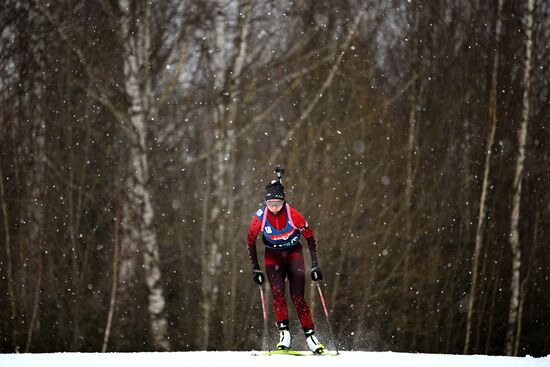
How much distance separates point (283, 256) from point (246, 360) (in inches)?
37.3

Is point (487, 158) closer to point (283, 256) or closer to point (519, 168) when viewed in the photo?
point (519, 168)

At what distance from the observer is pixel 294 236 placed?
621 centimetres

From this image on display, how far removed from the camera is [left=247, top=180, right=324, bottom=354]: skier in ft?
20.0

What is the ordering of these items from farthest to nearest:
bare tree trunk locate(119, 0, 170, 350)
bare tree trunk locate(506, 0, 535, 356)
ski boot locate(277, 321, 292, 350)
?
bare tree trunk locate(506, 0, 535, 356)
bare tree trunk locate(119, 0, 170, 350)
ski boot locate(277, 321, 292, 350)

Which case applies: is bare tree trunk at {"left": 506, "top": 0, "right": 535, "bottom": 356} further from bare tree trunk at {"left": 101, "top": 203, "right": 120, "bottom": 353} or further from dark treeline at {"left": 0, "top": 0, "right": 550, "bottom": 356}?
bare tree trunk at {"left": 101, "top": 203, "right": 120, "bottom": 353}

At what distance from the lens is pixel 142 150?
434 inches

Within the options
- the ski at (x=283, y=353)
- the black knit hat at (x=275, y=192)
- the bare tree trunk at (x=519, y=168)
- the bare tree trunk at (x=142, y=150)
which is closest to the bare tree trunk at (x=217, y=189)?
the bare tree trunk at (x=142, y=150)

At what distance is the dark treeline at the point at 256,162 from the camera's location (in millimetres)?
11750

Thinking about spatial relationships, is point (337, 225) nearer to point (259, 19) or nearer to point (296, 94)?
point (296, 94)

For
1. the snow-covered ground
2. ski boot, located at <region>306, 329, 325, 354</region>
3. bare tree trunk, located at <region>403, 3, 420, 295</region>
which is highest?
bare tree trunk, located at <region>403, 3, 420, 295</region>

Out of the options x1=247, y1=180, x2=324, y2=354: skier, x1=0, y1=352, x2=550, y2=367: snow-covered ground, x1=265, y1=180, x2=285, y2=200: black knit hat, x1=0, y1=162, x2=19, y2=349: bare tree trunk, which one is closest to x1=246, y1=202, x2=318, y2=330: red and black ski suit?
x1=247, y1=180, x2=324, y2=354: skier

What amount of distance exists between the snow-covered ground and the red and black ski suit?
47 cm

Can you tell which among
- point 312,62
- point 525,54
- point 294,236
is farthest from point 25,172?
point 525,54

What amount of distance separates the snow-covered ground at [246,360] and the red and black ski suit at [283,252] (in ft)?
1.53
